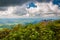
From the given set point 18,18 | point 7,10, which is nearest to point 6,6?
point 7,10

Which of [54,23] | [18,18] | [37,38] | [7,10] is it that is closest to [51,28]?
[54,23]

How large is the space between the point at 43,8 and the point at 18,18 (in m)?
0.37

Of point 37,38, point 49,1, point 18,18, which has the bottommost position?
point 37,38

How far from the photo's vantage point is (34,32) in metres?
2.53

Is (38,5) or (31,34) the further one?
(38,5)

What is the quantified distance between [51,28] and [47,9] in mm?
270

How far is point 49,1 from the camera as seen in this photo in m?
2.71

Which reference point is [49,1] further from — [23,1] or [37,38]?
[37,38]

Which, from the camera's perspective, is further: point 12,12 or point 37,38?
point 12,12

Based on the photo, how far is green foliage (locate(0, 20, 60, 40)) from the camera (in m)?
2.51

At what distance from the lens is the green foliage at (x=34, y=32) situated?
251 cm

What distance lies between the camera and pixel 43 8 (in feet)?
8.94

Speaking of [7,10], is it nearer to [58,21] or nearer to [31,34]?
[31,34]

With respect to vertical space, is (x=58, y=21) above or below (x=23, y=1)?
below
